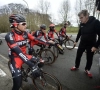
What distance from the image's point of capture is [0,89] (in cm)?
346

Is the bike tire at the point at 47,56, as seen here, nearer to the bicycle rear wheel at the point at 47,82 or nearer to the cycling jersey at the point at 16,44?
the bicycle rear wheel at the point at 47,82

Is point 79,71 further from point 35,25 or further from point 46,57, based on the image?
point 35,25

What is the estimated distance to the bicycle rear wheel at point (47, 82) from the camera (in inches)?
115

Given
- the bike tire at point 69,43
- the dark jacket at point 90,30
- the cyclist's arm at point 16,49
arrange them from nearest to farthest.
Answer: the cyclist's arm at point 16,49 → the dark jacket at point 90,30 → the bike tire at point 69,43

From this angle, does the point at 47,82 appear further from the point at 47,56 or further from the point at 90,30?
the point at 47,56

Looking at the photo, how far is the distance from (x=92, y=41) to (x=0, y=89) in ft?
10.2

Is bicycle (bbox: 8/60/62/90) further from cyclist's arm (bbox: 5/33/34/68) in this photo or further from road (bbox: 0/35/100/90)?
road (bbox: 0/35/100/90)

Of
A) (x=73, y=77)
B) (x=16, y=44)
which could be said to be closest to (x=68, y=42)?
(x=73, y=77)

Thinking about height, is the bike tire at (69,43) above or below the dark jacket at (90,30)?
below

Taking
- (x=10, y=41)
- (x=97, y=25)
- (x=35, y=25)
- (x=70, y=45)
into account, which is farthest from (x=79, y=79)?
(x=35, y=25)

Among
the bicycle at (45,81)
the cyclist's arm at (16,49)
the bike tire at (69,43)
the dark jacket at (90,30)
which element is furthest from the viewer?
the bike tire at (69,43)

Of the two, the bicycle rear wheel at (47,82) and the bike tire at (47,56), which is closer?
the bicycle rear wheel at (47,82)

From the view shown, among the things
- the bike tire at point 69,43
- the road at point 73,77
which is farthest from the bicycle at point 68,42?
the road at point 73,77

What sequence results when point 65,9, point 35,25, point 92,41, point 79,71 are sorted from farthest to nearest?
point 65,9 < point 35,25 < point 79,71 < point 92,41
